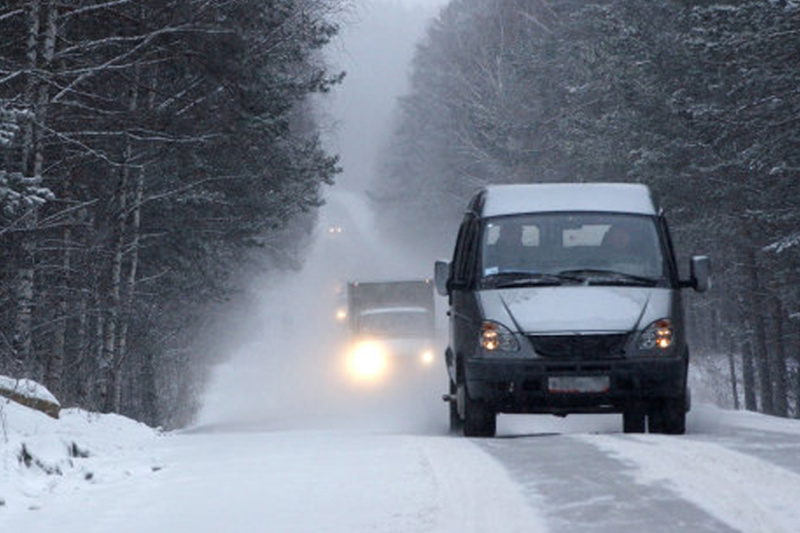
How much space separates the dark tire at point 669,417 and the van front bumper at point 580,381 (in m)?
0.33

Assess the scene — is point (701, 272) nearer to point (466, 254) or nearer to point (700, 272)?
point (700, 272)

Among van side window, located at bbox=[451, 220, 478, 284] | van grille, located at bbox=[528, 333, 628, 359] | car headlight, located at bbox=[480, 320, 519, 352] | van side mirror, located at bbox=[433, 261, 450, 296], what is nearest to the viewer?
van grille, located at bbox=[528, 333, 628, 359]

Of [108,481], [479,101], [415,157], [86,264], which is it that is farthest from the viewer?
[415,157]

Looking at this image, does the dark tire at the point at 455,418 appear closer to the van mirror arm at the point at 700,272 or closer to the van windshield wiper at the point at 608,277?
the van windshield wiper at the point at 608,277

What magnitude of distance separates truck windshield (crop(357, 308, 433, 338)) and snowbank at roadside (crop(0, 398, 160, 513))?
57.9 ft

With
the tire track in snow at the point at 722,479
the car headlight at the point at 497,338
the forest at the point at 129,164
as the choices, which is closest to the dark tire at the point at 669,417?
the car headlight at the point at 497,338

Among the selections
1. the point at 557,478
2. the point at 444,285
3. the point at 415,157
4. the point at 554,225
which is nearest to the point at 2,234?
the point at 444,285

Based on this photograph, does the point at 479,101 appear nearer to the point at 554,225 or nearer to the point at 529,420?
the point at 529,420

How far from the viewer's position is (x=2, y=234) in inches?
482

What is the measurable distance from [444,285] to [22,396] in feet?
13.7

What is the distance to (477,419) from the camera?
1163 centimetres

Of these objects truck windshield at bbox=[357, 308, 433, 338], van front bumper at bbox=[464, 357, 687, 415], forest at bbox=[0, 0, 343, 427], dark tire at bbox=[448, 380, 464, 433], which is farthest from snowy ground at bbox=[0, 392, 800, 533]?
truck windshield at bbox=[357, 308, 433, 338]

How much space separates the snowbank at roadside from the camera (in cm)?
788

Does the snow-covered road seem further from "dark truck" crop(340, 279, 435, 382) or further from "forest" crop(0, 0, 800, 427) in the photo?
"dark truck" crop(340, 279, 435, 382)
